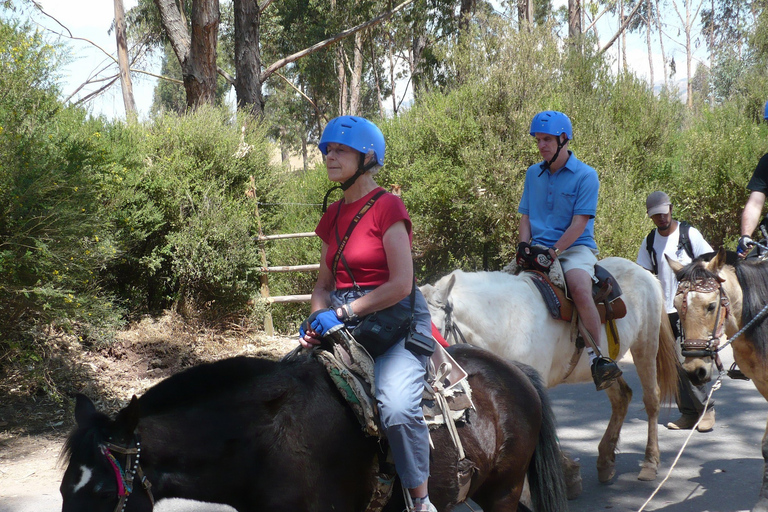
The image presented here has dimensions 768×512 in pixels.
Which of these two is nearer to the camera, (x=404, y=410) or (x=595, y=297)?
→ (x=404, y=410)

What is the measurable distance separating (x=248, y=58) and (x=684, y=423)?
1089 cm

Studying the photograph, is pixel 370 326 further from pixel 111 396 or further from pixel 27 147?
pixel 111 396

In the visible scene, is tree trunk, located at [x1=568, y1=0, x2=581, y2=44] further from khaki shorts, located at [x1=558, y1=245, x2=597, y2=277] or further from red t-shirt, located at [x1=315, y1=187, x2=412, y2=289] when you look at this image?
red t-shirt, located at [x1=315, y1=187, x2=412, y2=289]

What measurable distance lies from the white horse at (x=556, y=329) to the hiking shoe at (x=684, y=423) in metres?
0.79

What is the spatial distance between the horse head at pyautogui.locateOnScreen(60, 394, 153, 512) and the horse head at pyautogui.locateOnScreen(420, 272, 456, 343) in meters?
2.38

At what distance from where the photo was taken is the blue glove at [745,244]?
5.16m

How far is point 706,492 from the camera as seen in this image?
16.6 ft

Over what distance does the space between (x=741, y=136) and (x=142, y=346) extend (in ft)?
42.7

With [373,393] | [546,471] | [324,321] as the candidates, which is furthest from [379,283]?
[546,471]

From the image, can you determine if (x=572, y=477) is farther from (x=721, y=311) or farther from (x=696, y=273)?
(x=696, y=273)

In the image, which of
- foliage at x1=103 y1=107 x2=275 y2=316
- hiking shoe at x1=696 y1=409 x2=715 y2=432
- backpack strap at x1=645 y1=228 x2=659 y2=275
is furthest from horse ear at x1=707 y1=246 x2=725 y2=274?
foliage at x1=103 y1=107 x2=275 y2=316

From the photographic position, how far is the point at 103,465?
2211 millimetres

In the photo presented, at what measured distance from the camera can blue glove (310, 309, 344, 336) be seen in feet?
9.15

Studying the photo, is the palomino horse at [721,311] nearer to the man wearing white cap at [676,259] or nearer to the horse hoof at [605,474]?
the horse hoof at [605,474]
